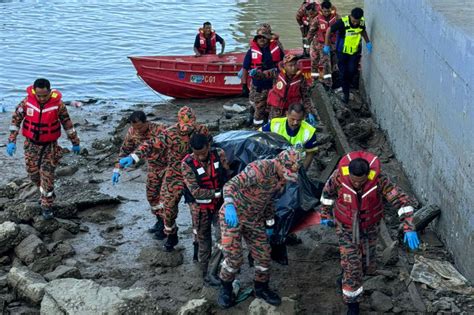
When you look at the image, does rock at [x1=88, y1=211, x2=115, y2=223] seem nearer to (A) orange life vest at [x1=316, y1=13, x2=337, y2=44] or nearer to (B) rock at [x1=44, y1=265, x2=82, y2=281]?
(B) rock at [x1=44, y1=265, x2=82, y2=281]

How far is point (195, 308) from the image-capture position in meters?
8.09

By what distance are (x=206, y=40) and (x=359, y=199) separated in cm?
1125

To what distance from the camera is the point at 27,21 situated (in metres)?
30.7

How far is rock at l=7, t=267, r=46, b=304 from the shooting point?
846cm

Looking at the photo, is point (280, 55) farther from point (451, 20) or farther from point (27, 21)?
point (27, 21)

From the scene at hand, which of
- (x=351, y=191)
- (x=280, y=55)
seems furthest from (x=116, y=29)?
(x=351, y=191)

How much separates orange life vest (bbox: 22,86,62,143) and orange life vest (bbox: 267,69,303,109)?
10.2 ft

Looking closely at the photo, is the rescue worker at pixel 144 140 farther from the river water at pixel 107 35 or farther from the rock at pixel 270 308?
the river water at pixel 107 35

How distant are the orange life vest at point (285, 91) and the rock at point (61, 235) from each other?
135 inches

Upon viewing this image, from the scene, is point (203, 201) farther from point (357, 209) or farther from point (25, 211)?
point (25, 211)

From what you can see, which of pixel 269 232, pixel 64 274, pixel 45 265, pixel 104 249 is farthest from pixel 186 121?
pixel 45 265

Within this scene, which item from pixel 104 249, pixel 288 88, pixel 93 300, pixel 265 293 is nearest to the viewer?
pixel 93 300

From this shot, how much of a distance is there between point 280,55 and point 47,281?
20.1 ft

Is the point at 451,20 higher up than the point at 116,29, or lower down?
higher up
